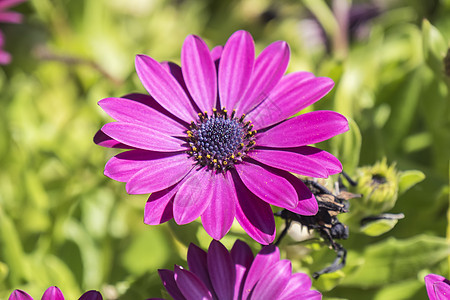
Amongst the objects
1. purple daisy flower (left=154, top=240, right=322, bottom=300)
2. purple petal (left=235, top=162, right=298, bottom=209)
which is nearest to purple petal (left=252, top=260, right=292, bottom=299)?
purple daisy flower (left=154, top=240, right=322, bottom=300)

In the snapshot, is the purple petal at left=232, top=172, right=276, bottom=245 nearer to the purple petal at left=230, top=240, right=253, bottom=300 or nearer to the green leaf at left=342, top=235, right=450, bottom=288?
the purple petal at left=230, top=240, right=253, bottom=300

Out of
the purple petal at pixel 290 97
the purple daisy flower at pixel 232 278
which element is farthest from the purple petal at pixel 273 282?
the purple petal at pixel 290 97

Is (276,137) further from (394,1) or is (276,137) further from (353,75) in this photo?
(394,1)

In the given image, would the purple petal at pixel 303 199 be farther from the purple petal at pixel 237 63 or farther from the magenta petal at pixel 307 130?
the purple petal at pixel 237 63

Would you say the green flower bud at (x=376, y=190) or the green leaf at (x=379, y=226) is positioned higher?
the green flower bud at (x=376, y=190)

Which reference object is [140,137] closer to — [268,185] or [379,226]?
[268,185]

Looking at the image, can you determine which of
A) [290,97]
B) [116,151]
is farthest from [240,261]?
[116,151]
